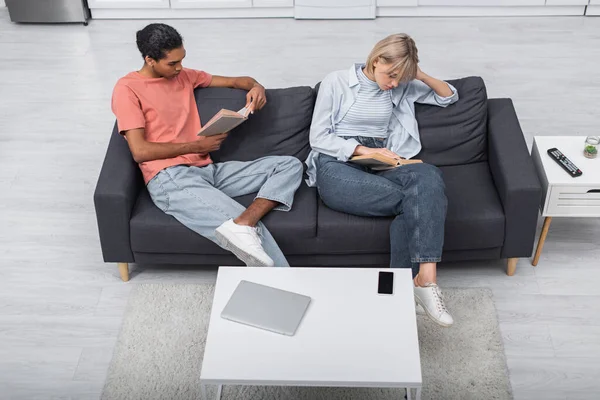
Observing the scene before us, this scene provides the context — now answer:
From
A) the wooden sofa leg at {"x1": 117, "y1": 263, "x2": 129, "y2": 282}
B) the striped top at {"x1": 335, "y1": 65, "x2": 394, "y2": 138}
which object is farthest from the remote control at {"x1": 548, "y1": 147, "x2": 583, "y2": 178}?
the wooden sofa leg at {"x1": 117, "y1": 263, "x2": 129, "y2": 282}

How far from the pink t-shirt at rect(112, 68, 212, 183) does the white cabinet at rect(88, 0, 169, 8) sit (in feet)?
7.31

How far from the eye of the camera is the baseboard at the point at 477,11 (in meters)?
5.37

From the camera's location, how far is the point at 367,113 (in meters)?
3.28

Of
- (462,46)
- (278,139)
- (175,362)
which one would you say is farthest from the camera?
(462,46)

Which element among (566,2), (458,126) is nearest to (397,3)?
(566,2)

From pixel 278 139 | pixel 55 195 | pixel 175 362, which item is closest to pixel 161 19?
pixel 55 195

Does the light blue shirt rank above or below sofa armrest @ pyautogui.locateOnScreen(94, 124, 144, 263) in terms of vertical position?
above

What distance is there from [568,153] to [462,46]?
191 centimetres

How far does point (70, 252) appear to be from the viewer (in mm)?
3559

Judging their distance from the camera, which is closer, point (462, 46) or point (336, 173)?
point (336, 173)

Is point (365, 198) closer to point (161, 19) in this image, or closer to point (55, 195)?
point (55, 195)

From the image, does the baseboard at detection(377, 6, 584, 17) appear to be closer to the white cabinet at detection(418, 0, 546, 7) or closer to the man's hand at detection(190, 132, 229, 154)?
the white cabinet at detection(418, 0, 546, 7)

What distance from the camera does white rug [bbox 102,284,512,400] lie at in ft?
9.41

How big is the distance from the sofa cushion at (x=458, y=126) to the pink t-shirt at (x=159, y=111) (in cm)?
93
